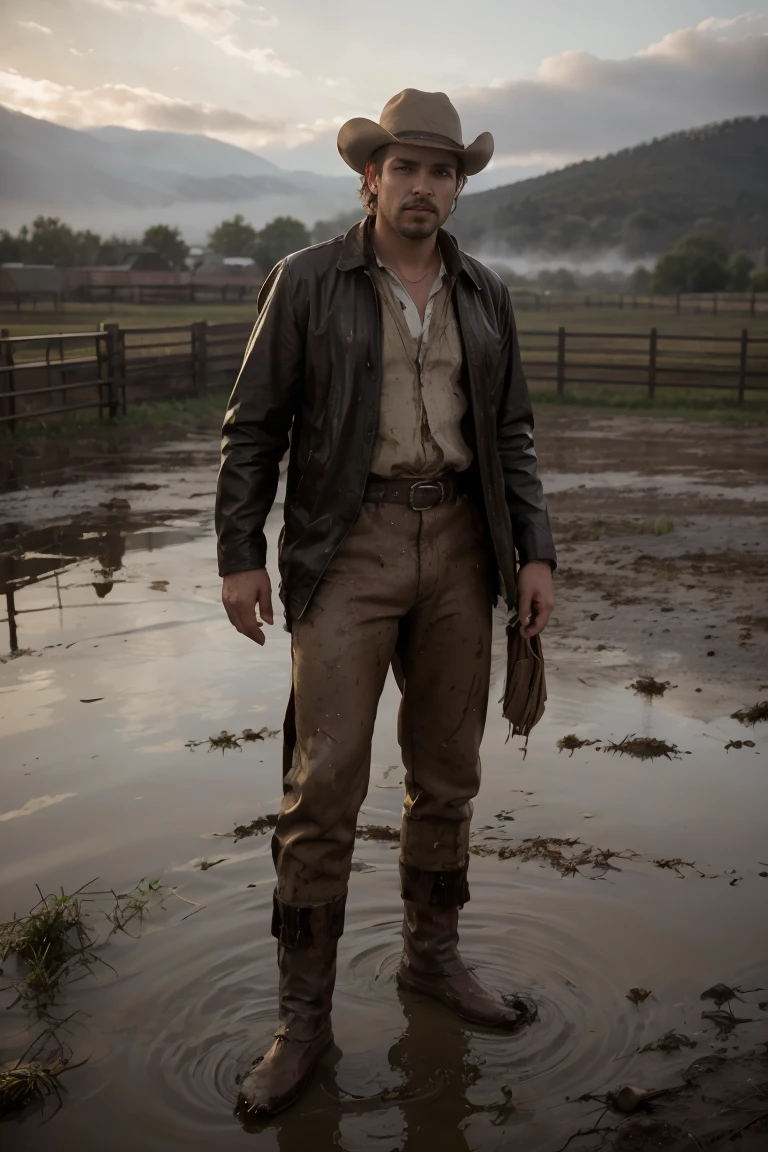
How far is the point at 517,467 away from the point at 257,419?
671mm

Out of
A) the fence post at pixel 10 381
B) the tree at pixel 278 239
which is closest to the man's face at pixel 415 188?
the fence post at pixel 10 381

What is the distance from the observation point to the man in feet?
8.54

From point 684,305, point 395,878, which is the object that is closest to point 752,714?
point 395,878

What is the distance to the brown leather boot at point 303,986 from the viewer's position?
257cm

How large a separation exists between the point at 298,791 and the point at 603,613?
14.0 ft

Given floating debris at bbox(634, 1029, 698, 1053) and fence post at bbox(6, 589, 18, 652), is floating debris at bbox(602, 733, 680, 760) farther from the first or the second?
fence post at bbox(6, 589, 18, 652)

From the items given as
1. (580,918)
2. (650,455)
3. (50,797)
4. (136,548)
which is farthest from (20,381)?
(580,918)

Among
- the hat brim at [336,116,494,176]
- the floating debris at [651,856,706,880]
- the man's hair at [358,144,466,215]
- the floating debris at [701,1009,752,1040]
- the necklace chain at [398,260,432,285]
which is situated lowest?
the floating debris at [651,856,706,880]

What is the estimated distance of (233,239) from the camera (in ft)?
345

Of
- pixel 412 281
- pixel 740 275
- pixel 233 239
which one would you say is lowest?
pixel 412 281

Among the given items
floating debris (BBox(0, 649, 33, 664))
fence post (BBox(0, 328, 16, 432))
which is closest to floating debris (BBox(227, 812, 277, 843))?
floating debris (BBox(0, 649, 33, 664))

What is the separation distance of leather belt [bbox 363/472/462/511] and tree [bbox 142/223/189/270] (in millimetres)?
92154

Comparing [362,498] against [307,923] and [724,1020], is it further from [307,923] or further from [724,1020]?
[724,1020]

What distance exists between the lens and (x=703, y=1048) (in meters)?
2.68
